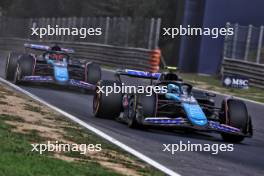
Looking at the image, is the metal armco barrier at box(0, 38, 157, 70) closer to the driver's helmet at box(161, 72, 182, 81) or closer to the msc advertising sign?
the msc advertising sign

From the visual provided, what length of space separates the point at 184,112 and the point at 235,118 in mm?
829

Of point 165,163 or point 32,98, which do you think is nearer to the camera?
point 165,163

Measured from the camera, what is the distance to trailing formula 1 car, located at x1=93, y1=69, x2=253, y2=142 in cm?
1120

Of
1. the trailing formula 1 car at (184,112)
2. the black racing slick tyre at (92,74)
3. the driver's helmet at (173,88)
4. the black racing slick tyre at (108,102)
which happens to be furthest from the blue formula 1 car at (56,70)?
the driver's helmet at (173,88)

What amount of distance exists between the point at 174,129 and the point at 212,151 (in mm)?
1829

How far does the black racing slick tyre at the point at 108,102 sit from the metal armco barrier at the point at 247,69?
13093 mm

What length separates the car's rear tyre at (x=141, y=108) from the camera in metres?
11.5

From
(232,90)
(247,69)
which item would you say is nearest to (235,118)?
(232,90)

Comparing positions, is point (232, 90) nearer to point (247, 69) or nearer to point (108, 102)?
point (247, 69)

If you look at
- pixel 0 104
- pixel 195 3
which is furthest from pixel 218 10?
pixel 0 104

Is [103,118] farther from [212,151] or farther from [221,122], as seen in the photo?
[212,151]

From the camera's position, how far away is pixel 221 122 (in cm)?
1182

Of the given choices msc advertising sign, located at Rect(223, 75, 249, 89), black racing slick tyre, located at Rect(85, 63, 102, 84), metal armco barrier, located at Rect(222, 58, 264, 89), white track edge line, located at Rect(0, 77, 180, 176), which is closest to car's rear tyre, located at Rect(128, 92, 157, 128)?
white track edge line, located at Rect(0, 77, 180, 176)

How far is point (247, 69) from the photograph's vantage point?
2692 centimetres
